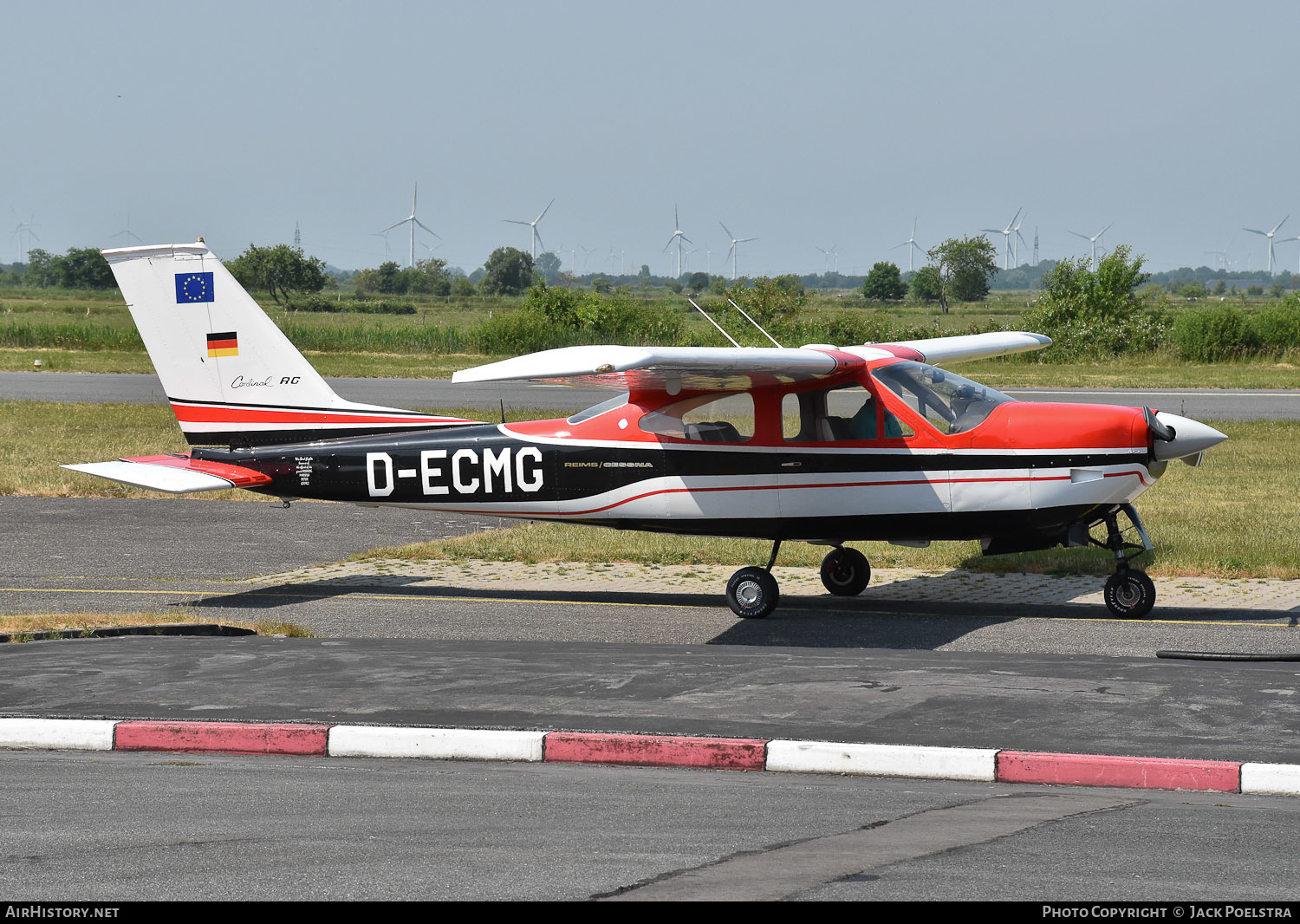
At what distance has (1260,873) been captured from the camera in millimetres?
4691

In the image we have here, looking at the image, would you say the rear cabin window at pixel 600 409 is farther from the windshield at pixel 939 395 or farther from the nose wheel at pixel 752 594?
the windshield at pixel 939 395

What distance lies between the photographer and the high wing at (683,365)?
9.23 meters

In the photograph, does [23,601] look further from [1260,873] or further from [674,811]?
[1260,873]

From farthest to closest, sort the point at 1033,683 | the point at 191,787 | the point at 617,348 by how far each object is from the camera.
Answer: the point at 617,348
the point at 1033,683
the point at 191,787

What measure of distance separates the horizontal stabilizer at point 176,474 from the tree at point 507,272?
437 ft

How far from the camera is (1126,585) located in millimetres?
10812

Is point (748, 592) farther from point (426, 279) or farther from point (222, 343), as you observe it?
point (426, 279)

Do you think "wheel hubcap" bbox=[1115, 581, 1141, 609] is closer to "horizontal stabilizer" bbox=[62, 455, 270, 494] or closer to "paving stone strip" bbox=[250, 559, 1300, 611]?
"paving stone strip" bbox=[250, 559, 1300, 611]

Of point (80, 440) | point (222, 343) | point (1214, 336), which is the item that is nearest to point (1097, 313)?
point (1214, 336)

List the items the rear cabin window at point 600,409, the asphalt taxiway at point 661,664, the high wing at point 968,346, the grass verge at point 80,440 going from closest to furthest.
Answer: the asphalt taxiway at point 661,664 → the rear cabin window at point 600,409 → the high wing at point 968,346 → the grass verge at point 80,440

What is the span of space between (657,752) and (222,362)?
24.0ft

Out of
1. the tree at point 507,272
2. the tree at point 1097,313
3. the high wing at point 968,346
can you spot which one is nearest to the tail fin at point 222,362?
the high wing at point 968,346

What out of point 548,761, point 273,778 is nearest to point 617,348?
point 548,761
